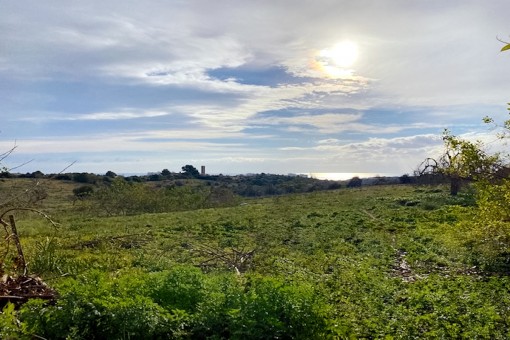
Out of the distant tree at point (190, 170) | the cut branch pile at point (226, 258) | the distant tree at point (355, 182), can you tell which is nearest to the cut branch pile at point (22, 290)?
the cut branch pile at point (226, 258)

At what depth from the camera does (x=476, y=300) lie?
1163 centimetres

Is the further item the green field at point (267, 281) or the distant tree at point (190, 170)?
the distant tree at point (190, 170)

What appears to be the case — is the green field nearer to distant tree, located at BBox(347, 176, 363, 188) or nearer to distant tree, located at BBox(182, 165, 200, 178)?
distant tree, located at BBox(347, 176, 363, 188)

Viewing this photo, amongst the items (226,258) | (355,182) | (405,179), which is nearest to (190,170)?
(355,182)

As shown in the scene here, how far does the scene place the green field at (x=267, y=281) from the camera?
8273mm

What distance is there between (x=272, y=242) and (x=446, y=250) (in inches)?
362

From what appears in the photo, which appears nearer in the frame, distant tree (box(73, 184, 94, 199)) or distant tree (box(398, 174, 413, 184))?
distant tree (box(73, 184, 94, 199))

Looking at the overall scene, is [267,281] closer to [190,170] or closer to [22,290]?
[22,290]

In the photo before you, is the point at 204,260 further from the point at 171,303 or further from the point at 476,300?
the point at 476,300

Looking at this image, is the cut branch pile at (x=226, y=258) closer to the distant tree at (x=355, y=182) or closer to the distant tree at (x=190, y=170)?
the distant tree at (x=355, y=182)

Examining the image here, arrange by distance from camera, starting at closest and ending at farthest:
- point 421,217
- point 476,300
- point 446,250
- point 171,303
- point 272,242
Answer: point 171,303
point 476,300
point 446,250
point 272,242
point 421,217

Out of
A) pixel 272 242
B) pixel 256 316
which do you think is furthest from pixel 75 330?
pixel 272 242

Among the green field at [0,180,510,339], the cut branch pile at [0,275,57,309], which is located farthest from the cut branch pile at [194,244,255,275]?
the cut branch pile at [0,275,57,309]

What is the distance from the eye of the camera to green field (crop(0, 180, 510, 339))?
827cm
